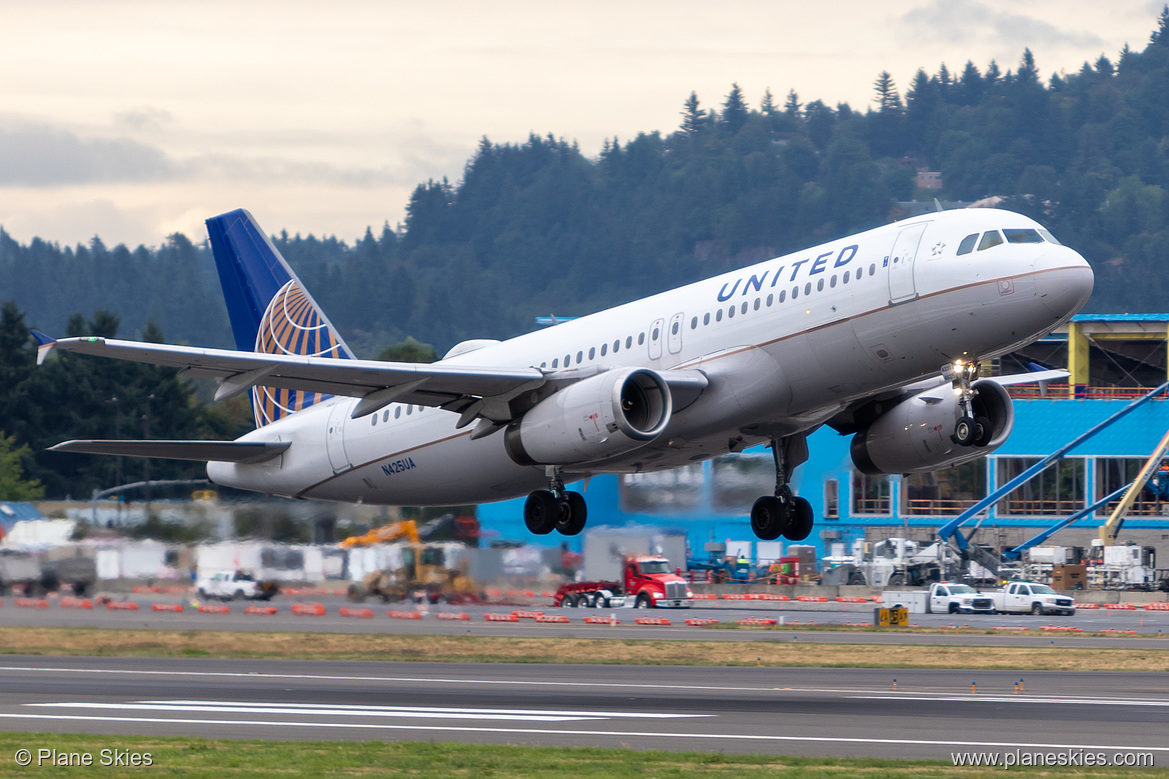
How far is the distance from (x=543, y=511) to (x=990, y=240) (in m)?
11.7

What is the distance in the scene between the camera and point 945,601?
2662 inches

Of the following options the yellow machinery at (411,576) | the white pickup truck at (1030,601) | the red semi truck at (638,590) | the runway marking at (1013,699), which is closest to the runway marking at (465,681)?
the runway marking at (1013,699)

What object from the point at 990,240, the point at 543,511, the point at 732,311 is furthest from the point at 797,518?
the point at 990,240

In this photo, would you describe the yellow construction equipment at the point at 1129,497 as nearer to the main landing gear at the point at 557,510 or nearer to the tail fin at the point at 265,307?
the tail fin at the point at 265,307

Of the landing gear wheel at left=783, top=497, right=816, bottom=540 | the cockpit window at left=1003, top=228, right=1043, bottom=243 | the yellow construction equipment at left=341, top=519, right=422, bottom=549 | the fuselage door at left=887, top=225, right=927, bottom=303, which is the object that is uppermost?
the cockpit window at left=1003, top=228, right=1043, bottom=243

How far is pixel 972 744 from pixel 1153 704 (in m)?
8.41

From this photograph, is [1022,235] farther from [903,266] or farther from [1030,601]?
[1030,601]

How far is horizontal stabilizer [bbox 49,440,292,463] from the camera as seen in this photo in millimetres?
36781

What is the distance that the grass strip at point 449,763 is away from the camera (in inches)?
927

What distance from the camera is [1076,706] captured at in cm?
3303

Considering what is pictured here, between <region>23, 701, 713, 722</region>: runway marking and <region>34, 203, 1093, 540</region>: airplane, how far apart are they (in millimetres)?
4751

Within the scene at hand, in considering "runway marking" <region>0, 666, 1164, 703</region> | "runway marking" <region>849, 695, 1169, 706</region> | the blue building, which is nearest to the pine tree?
"runway marking" <region>0, 666, 1164, 703</region>

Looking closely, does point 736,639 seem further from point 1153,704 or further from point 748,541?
point 748,541

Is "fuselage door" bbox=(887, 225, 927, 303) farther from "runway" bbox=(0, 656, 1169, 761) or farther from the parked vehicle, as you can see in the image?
the parked vehicle
